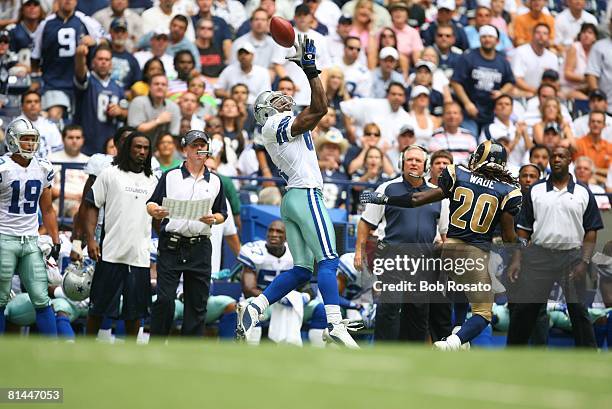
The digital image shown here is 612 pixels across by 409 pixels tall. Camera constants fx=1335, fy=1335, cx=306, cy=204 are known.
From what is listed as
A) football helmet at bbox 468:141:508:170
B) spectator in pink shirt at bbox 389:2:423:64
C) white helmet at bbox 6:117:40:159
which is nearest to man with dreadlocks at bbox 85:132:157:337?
white helmet at bbox 6:117:40:159

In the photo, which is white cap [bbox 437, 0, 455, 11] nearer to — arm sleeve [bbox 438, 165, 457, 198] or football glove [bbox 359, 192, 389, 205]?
arm sleeve [bbox 438, 165, 457, 198]

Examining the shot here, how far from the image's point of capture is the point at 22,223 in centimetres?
1191

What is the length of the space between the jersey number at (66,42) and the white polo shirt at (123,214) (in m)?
4.50

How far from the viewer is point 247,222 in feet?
49.8

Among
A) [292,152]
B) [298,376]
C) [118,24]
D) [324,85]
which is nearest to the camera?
[298,376]

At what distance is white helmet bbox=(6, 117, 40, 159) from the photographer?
1186 cm

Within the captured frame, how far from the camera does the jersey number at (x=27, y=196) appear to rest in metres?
11.9

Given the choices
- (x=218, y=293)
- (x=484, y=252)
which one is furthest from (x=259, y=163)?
(x=484, y=252)

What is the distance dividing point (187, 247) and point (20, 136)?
1.80 m

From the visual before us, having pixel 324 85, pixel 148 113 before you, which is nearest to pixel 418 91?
pixel 324 85

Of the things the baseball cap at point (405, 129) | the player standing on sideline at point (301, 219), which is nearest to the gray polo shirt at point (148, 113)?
the baseball cap at point (405, 129)

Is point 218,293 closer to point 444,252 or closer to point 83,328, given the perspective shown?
point 83,328

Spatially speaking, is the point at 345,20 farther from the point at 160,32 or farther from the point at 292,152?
the point at 292,152

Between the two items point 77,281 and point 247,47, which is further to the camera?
point 247,47
